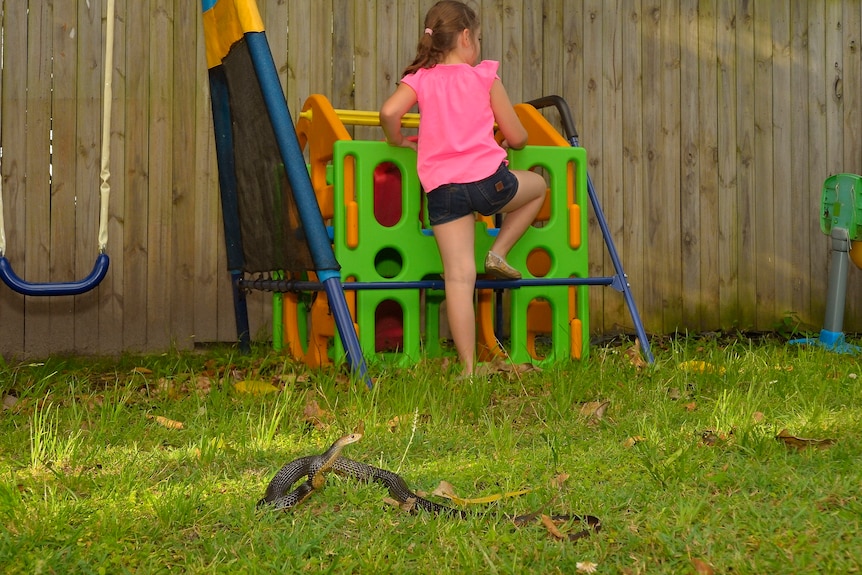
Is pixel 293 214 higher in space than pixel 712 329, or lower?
higher

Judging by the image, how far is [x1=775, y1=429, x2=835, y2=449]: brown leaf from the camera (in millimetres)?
2178

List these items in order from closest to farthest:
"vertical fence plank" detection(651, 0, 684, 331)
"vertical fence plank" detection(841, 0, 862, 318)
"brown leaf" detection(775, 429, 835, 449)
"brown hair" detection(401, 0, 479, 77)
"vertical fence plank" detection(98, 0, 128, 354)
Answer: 1. "brown leaf" detection(775, 429, 835, 449)
2. "brown hair" detection(401, 0, 479, 77)
3. "vertical fence plank" detection(98, 0, 128, 354)
4. "vertical fence plank" detection(651, 0, 684, 331)
5. "vertical fence plank" detection(841, 0, 862, 318)

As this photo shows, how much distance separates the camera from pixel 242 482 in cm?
197

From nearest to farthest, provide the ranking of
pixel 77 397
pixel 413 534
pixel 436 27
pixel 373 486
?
pixel 413 534
pixel 373 486
pixel 77 397
pixel 436 27

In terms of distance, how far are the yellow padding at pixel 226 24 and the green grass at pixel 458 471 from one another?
1251mm

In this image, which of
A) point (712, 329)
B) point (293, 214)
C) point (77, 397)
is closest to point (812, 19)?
point (712, 329)

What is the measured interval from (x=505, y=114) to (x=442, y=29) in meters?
0.38

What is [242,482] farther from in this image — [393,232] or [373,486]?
[393,232]

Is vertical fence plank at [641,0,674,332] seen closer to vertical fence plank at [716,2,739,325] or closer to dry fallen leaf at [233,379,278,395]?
vertical fence plank at [716,2,739,325]

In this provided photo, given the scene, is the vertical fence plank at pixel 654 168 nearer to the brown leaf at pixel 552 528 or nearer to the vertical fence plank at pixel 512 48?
the vertical fence plank at pixel 512 48

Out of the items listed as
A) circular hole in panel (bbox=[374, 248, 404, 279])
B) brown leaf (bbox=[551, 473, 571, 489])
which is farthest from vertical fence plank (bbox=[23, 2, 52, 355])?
brown leaf (bbox=[551, 473, 571, 489])

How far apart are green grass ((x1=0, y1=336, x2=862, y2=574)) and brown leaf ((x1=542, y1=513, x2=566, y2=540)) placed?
0.5 inches

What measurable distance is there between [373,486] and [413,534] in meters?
0.27

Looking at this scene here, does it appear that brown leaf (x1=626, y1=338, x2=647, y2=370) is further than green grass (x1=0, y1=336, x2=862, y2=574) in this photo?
Yes
